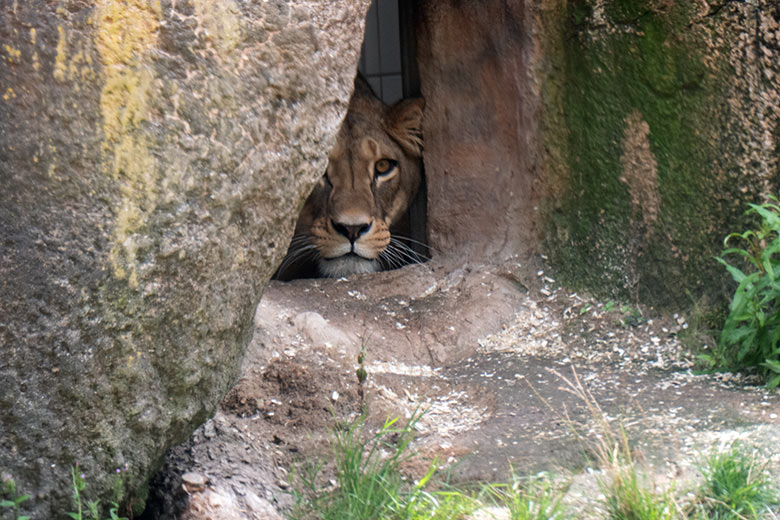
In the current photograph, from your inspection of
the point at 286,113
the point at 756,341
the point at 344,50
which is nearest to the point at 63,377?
the point at 286,113

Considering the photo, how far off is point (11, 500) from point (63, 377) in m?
0.33

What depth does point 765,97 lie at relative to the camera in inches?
138

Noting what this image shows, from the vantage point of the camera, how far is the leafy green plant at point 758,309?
3.30m

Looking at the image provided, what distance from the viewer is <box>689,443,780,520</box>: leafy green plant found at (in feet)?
8.20

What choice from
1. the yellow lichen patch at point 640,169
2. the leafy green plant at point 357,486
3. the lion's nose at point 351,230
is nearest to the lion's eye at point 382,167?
the lion's nose at point 351,230

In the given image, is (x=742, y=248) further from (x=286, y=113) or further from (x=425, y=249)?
(x=425, y=249)

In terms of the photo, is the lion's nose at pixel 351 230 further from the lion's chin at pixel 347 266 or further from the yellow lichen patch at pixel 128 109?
the yellow lichen patch at pixel 128 109

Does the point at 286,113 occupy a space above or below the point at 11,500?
above

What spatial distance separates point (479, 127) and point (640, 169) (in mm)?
1017

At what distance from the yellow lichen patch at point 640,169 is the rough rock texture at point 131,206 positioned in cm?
166

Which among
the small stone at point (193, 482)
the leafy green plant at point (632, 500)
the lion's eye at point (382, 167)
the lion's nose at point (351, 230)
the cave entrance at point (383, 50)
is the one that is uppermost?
the cave entrance at point (383, 50)

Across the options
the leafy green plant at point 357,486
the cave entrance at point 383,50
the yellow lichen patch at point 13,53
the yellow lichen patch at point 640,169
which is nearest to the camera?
the yellow lichen patch at point 13,53

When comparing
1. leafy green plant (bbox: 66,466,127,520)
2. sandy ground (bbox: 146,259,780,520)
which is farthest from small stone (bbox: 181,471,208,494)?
leafy green plant (bbox: 66,466,127,520)

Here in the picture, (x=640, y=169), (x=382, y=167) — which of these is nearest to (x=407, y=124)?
(x=382, y=167)
